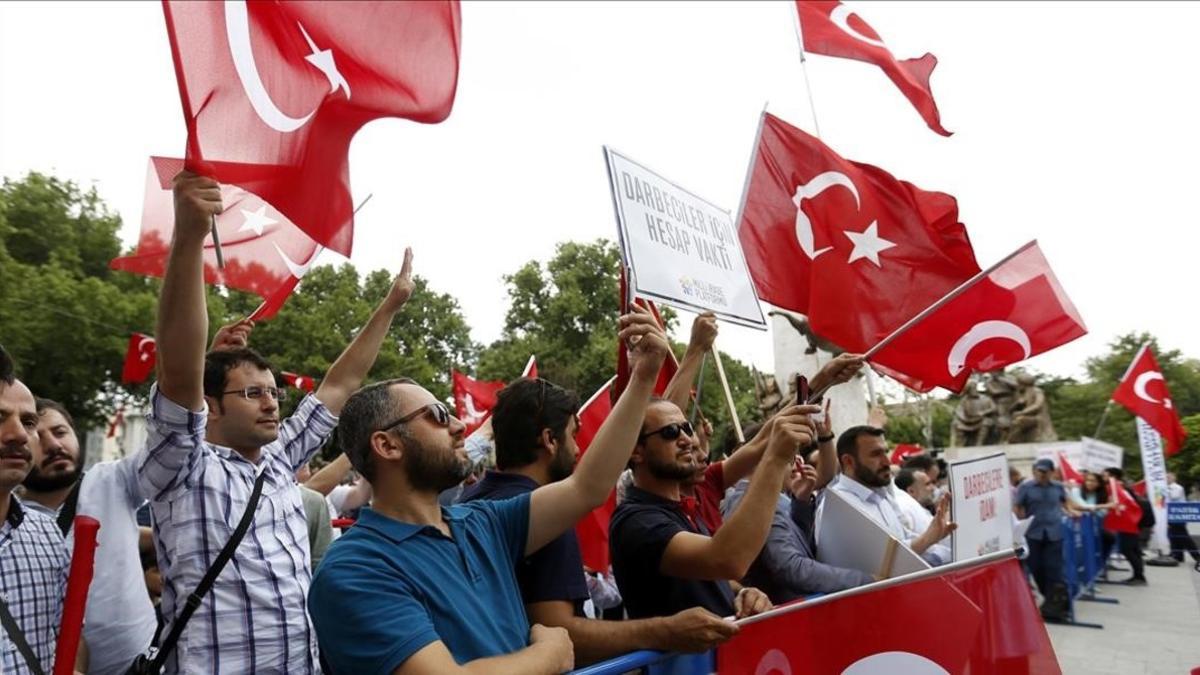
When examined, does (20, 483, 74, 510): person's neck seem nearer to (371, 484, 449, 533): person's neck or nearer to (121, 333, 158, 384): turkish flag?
(371, 484, 449, 533): person's neck

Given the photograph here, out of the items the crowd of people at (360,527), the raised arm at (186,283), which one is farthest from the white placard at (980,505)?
the raised arm at (186,283)

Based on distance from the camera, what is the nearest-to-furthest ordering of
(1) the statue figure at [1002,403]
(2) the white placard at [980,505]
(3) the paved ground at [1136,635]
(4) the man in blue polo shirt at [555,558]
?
(4) the man in blue polo shirt at [555,558] < (2) the white placard at [980,505] < (3) the paved ground at [1136,635] < (1) the statue figure at [1002,403]

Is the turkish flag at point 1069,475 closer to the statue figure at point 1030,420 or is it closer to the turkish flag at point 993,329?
the statue figure at point 1030,420

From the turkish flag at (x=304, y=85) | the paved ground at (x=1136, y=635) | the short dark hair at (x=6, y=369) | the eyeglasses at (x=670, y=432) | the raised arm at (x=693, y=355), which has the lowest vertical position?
the paved ground at (x=1136, y=635)

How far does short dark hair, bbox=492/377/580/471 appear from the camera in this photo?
Answer: 3021mm

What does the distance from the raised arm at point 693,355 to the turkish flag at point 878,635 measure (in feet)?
3.53

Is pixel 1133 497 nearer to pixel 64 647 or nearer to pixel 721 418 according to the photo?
pixel 64 647

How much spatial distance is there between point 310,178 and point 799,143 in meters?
3.04

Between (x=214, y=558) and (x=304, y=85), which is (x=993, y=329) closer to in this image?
(x=304, y=85)

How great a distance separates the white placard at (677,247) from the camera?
3.28 metres

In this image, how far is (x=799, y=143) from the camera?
490 cm

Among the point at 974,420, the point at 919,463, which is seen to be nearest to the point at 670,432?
the point at 919,463

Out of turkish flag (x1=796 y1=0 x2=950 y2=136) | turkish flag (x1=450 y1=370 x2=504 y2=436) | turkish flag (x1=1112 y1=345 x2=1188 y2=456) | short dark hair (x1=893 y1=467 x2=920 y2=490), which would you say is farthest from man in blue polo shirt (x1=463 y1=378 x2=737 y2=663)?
turkish flag (x1=1112 y1=345 x2=1188 y2=456)

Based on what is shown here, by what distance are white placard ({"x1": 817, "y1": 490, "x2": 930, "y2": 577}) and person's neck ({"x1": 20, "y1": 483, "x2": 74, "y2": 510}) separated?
2.82 m
